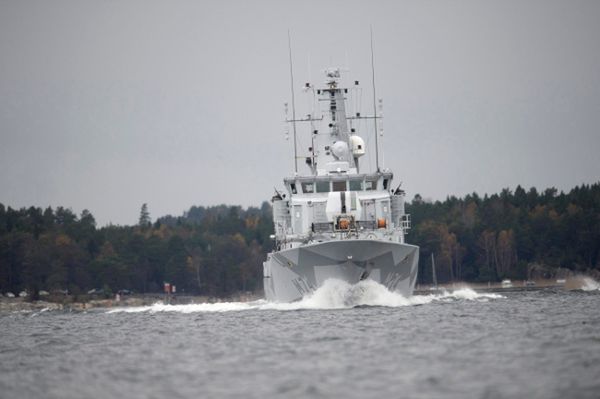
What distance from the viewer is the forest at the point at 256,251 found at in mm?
146500

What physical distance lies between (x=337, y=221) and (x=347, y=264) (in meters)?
4.42

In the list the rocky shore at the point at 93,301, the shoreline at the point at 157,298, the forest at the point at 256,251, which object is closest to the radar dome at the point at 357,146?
the shoreline at the point at 157,298

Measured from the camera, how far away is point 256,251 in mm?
166875

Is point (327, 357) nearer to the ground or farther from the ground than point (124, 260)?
nearer to the ground

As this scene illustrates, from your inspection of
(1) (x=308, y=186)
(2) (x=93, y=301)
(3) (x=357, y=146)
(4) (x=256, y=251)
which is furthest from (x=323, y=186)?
(4) (x=256, y=251)

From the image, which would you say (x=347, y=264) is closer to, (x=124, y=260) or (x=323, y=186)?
(x=323, y=186)

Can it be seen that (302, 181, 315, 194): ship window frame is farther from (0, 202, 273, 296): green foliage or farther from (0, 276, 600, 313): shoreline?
(0, 202, 273, 296): green foliage

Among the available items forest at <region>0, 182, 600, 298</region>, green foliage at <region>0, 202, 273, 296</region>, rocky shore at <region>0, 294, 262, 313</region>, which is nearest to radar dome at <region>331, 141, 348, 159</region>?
rocky shore at <region>0, 294, 262, 313</region>

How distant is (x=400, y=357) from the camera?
34.9 metres

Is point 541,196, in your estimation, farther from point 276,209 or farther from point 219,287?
point 276,209

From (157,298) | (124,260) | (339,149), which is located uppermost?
(339,149)

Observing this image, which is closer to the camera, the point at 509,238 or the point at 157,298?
the point at 157,298

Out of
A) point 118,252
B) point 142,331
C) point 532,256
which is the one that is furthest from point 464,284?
point 142,331

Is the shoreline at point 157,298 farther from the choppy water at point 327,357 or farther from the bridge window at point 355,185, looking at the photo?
the choppy water at point 327,357
